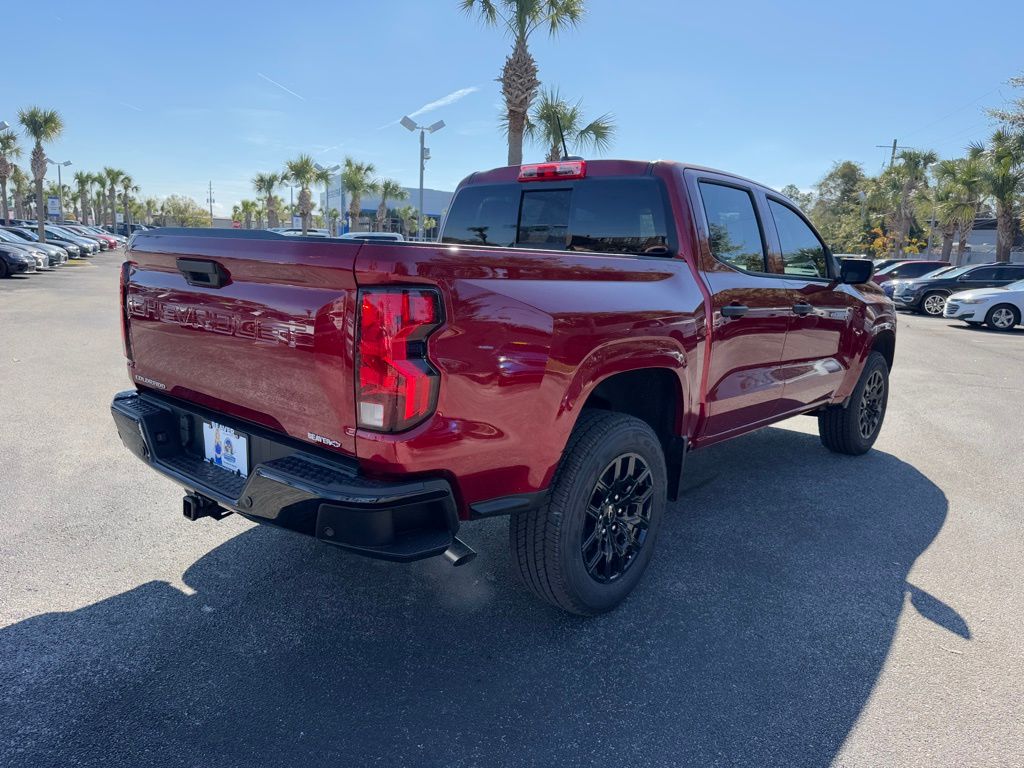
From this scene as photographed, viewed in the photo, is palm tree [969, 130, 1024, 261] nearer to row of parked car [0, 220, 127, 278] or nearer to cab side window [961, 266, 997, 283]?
cab side window [961, 266, 997, 283]

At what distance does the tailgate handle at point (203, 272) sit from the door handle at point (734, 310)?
7.50ft

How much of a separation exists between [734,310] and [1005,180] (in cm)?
3056

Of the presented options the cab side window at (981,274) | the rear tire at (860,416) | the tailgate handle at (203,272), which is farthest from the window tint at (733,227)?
the cab side window at (981,274)

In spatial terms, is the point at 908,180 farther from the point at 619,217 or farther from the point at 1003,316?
the point at 619,217

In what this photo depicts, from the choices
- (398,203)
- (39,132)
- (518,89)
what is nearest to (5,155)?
(39,132)

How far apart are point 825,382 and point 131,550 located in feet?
14.1

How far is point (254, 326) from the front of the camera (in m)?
2.31

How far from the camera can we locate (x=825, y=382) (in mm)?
4621

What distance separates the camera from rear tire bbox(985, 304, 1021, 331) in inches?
634

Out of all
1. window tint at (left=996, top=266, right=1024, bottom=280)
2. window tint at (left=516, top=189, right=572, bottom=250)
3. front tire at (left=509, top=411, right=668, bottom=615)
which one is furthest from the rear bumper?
window tint at (left=996, top=266, right=1024, bottom=280)

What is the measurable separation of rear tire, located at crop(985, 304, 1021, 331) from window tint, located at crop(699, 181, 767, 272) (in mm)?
15995

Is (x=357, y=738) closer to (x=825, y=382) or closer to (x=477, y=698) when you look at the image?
(x=477, y=698)

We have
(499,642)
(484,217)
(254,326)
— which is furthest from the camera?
(484,217)

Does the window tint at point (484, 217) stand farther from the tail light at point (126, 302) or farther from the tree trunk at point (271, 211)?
the tree trunk at point (271, 211)
